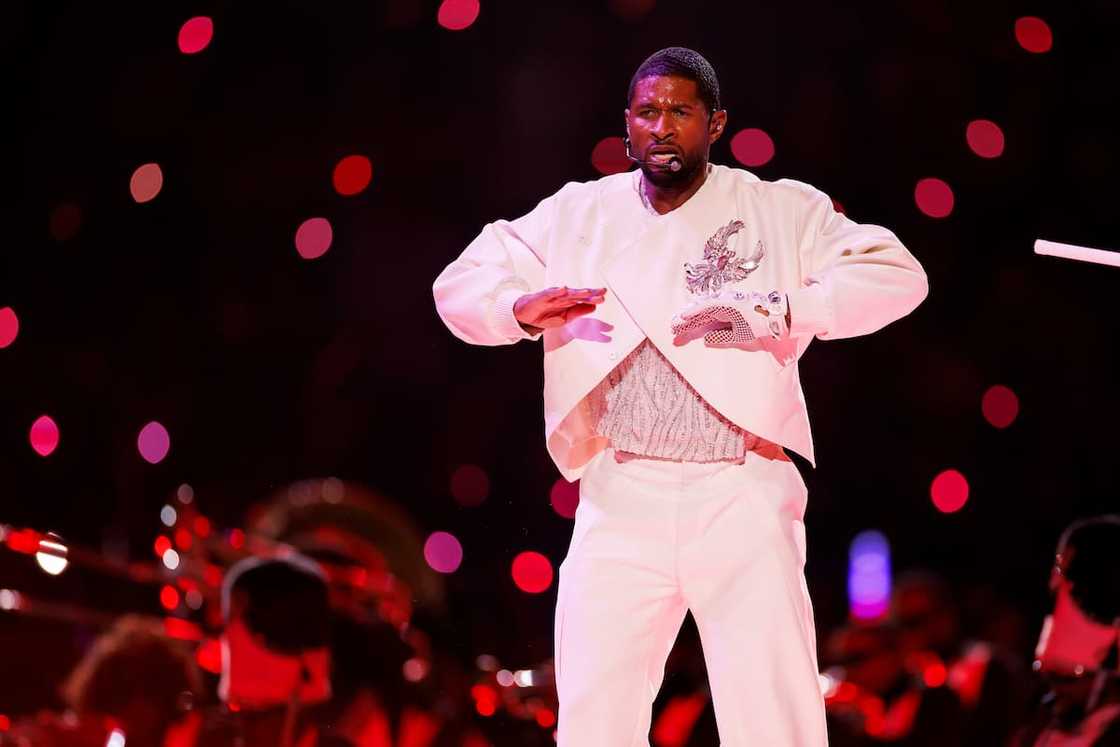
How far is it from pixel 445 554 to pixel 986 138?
204cm

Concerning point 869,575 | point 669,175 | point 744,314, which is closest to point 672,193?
point 669,175

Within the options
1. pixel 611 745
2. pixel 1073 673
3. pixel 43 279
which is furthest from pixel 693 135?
pixel 43 279

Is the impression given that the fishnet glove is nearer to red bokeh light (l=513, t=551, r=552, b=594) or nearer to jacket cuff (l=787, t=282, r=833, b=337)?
jacket cuff (l=787, t=282, r=833, b=337)

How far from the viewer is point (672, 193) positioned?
2346mm

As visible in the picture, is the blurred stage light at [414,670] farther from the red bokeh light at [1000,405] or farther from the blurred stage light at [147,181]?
the red bokeh light at [1000,405]

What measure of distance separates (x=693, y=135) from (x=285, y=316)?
2285mm

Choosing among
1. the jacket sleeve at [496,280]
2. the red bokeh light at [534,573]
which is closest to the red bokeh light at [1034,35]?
the red bokeh light at [534,573]

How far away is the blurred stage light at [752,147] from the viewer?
393 cm

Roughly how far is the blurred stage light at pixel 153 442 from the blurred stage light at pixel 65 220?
2.13 ft

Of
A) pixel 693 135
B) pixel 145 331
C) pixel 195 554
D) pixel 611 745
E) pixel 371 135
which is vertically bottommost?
pixel 611 745

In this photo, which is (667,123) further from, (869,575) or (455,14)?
(869,575)

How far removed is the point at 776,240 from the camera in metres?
2.30

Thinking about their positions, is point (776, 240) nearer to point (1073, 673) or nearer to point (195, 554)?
point (1073, 673)

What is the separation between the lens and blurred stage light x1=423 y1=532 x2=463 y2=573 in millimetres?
4262
